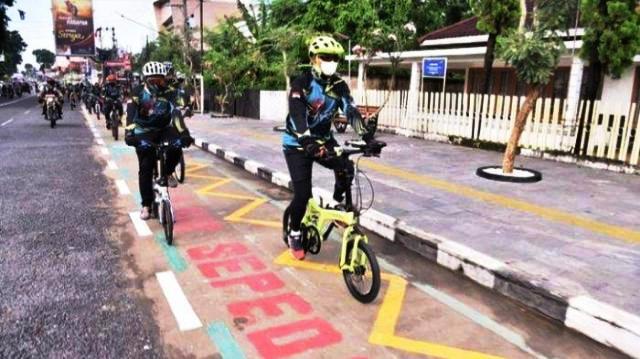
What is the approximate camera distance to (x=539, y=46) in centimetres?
827

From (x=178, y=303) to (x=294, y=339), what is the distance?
1.10 m

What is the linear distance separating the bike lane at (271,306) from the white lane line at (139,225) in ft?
0.11

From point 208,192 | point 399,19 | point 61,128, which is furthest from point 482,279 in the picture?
point 61,128

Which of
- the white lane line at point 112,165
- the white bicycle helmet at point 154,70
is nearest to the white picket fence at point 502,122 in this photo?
the white bicycle helmet at point 154,70

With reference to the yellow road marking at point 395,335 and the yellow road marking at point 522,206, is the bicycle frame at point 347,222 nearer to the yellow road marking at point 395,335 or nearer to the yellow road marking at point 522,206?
the yellow road marking at point 395,335

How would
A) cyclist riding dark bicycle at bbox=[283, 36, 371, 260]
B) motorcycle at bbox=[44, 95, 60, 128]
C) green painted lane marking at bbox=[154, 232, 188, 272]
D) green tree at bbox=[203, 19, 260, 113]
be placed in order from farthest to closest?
green tree at bbox=[203, 19, 260, 113]
motorcycle at bbox=[44, 95, 60, 128]
green painted lane marking at bbox=[154, 232, 188, 272]
cyclist riding dark bicycle at bbox=[283, 36, 371, 260]

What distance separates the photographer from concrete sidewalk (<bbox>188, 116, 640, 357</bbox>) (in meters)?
3.99

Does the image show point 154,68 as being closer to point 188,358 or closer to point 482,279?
point 188,358

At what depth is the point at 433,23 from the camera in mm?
27531

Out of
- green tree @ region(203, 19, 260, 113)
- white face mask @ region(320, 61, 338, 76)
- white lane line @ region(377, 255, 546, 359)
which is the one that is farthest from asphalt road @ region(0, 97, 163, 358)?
green tree @ region(203, 19, 260, 113)

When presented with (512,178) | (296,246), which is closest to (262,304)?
(296,246)

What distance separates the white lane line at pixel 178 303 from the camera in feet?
12.0

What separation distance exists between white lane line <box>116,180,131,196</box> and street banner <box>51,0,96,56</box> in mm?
53660

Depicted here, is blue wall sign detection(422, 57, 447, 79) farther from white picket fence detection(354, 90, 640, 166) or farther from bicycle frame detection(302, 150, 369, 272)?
bicycle frame detection(302, 150, 369, 272)
